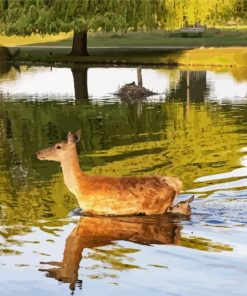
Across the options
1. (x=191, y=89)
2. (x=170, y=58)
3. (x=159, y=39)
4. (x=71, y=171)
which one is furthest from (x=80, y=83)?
(x=159, y=39)

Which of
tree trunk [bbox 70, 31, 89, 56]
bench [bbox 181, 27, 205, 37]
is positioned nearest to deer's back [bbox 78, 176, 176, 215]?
tree trunk [bbox 70, 31, 89, 56]

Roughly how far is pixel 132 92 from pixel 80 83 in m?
7.01

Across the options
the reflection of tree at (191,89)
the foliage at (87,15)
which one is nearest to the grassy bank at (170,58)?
the foliage at (87,15)

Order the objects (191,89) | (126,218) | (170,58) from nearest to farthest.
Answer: (126,218) → (191,89) → (170,58)

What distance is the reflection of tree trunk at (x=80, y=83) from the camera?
41625mm

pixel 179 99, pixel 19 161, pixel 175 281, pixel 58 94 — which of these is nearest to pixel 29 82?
pixel 58 94

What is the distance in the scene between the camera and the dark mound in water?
41.0 meters

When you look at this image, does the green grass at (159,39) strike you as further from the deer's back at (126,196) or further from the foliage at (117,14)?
the deer's back at (126,196)

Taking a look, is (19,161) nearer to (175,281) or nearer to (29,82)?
(175,281)

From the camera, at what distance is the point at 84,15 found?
210ft

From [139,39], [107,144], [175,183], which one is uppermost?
[175,183]

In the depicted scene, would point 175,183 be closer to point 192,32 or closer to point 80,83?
point 80,83

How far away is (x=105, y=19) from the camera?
63188 mm

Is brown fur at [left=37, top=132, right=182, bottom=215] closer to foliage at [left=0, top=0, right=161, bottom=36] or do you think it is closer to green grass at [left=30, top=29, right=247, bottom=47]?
foliage at [left=0, top=0, right=161, bottom=36]
